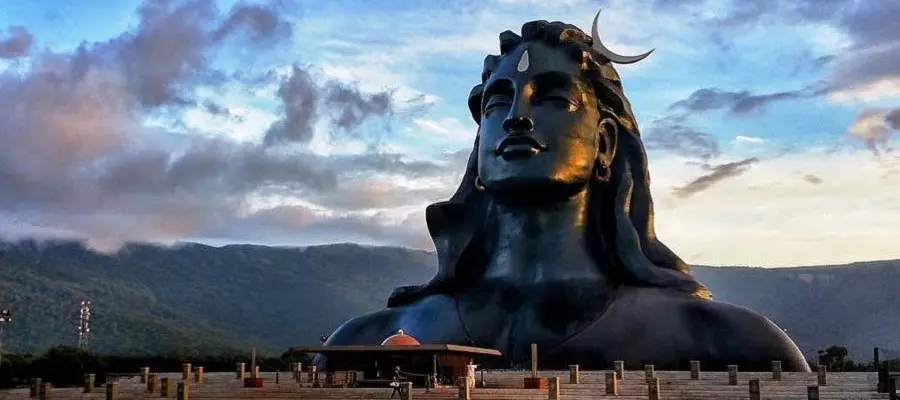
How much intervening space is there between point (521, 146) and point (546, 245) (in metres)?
2.48

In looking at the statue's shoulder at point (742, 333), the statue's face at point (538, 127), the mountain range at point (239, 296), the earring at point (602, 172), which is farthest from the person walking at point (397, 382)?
the mountain range at point (239, 296)

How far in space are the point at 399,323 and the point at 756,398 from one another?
11.6m

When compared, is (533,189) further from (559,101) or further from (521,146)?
(559,101)

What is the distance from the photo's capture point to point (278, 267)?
171000 mm

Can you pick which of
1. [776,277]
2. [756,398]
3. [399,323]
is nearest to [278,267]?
[776,277]

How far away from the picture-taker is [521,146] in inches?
944

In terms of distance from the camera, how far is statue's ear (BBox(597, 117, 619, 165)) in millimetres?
25469

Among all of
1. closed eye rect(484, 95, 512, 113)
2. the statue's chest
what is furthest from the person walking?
closed eye rect(484, 95, 512, 113)

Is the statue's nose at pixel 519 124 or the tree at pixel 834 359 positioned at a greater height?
the statue's nose at pixel 519 124

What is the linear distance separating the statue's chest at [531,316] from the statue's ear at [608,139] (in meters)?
3.54

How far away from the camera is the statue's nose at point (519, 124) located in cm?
2394

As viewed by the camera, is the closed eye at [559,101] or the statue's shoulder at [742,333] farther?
the closed eye at [559,101]

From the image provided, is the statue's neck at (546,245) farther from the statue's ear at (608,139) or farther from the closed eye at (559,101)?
the closed eye at (559,101)

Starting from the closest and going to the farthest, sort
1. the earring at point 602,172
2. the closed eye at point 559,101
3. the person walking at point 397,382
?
1. the person walking at point 397,382
2. the closed eye at point 559,101
3. the earring at point 602,172
